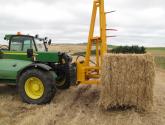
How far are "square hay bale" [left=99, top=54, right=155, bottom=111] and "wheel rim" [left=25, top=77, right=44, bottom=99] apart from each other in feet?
6.09

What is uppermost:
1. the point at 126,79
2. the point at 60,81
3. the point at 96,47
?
the point at 96,47

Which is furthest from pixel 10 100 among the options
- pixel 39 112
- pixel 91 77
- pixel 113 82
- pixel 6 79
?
pixel 113 82

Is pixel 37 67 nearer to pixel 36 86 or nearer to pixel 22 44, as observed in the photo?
pixel 36 86

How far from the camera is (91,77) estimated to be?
31.7 feet

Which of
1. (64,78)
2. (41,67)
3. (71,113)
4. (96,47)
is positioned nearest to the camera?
(71,113)

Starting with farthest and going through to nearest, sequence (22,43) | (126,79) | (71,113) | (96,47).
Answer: (22,43), (96,47), (126,79), (71,113)

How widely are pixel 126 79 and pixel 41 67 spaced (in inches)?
90.4

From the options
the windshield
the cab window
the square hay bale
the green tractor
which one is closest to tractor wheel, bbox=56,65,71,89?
the green tractor

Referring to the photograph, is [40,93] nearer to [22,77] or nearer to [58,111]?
[22,77]

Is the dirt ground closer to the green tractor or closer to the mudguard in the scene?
the green tractor

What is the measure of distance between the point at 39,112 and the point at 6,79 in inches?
84.8

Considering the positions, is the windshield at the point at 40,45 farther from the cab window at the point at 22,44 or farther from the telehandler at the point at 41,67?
the cab window at the point at 22,44

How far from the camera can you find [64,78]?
1069cm

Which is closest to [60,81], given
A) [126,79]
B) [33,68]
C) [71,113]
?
[33,68]
